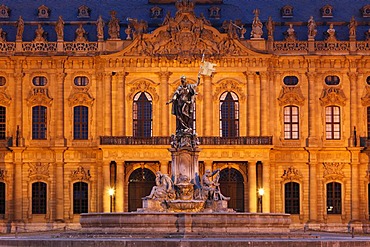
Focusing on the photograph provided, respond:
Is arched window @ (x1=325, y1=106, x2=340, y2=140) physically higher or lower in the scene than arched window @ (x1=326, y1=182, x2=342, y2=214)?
higher

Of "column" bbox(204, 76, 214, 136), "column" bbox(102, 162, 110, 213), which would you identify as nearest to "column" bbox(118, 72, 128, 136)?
"column" bbox(102, 162, 110, 213)

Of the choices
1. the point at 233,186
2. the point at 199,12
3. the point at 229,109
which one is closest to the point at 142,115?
the point at 229,109

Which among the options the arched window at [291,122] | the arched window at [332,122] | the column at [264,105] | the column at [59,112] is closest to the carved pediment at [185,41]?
the column at [264,105]

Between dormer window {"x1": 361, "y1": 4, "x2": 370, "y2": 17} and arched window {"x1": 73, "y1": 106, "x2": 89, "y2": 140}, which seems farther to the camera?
dormer window {"x1": 361, "y1": 4, "x2": 370, "y2": 17}

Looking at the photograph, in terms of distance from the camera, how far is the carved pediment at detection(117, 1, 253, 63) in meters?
85.2

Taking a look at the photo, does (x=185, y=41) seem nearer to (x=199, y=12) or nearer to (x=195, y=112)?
(x=195, y=112)

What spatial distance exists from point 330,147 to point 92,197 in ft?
54.7

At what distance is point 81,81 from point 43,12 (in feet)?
21.6

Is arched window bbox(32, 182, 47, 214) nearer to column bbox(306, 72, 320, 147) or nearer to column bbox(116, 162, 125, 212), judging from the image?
column bbox(116, 162, 125, 212)

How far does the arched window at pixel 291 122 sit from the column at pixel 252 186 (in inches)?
167

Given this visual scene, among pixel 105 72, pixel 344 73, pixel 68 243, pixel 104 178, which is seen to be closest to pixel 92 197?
pixel 104 178

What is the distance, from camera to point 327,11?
3578 inches

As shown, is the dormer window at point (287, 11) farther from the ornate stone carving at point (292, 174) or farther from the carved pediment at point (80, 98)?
the carved pediment at point (80, 98)

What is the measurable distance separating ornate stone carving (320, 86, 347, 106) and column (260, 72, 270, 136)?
13.1ft
